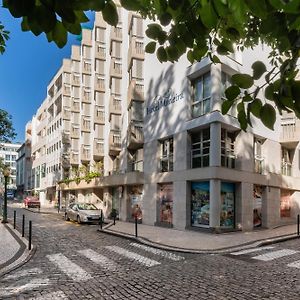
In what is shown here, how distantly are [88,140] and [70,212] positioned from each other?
541 inches

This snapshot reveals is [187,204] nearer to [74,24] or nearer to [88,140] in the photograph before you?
[74,24]

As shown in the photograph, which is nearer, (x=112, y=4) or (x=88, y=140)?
(x=112, y=4)

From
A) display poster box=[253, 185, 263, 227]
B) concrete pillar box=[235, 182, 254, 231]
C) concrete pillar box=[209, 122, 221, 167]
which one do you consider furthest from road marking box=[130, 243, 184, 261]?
display poster box=[253, 185, 263, 227]

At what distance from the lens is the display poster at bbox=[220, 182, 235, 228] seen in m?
18.5

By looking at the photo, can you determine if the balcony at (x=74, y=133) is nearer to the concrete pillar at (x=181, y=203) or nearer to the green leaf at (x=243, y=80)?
the concrete pillar at (x=181, y=203)

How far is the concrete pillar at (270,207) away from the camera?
21.2m

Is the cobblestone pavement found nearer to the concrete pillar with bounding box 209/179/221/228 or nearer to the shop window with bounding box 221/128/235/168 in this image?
the concrete pillar with bounding box 209/179/221/228

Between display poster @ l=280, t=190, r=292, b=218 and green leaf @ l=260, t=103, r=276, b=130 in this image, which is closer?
green leaf @ l=260, t=103, r=276, b=130

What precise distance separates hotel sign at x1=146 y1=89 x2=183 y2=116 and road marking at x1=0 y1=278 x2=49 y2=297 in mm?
14498

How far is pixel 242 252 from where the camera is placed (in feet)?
40.7

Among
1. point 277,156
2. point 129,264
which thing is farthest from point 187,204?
point 129,264

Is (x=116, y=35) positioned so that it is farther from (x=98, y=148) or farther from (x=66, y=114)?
(x=66, y=114)

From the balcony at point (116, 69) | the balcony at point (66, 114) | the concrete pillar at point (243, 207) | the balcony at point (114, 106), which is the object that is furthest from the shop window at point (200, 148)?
the balcony at point (66, 114)

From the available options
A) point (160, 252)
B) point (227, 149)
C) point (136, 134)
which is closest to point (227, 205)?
point (227, 149)
